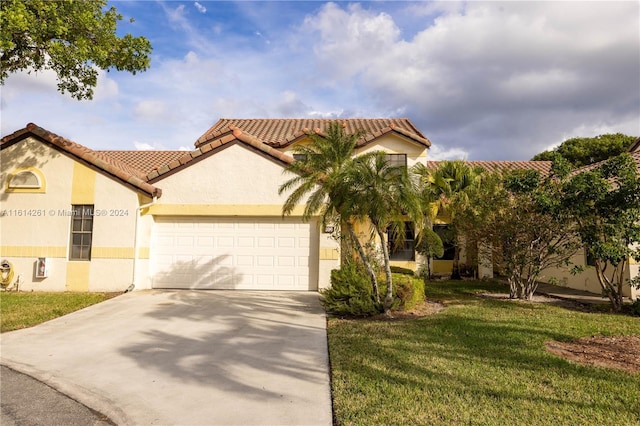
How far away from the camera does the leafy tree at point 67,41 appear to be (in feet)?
35.8

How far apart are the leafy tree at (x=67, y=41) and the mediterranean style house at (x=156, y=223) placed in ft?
7.43

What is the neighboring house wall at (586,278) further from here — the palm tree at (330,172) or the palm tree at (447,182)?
the palm tree at (330,172)

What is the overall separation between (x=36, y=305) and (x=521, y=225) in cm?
1370

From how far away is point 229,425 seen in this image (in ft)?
13.7

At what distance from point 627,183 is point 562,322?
3.85 metres

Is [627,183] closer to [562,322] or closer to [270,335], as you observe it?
[562,322]

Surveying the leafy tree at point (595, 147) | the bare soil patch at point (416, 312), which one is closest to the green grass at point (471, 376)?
the bare soil patch at point (416, 312)

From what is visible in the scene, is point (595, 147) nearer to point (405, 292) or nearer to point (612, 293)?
point (612, 293)

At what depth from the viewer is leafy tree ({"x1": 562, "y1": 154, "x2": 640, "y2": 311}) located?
9555mm

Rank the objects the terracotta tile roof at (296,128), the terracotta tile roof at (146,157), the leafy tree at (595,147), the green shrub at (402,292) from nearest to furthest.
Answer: the green shrub at (402,292), the terracotta tile roof at (146,157), the terracotta tile roof at (296,128), the leafy tree at (595,147)

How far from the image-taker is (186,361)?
625cm

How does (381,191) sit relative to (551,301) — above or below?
above

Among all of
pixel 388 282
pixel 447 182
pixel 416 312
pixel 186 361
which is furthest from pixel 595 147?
pixel 186 361

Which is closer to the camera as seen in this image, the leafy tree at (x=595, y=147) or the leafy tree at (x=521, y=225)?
the leafy tree at (x=521, y=225)
